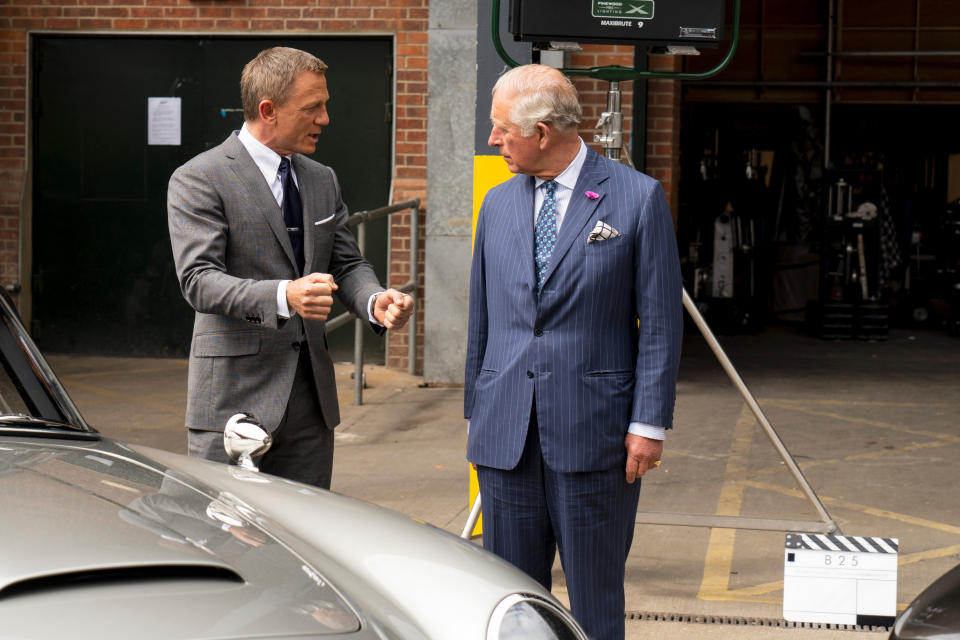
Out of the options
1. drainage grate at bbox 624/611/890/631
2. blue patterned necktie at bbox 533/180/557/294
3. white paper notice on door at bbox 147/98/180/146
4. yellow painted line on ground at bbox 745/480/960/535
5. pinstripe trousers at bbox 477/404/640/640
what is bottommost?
drainage grate at bbox 624/611/890/631

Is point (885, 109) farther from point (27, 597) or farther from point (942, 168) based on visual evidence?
point (27, 597)

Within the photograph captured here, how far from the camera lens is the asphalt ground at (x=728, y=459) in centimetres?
480

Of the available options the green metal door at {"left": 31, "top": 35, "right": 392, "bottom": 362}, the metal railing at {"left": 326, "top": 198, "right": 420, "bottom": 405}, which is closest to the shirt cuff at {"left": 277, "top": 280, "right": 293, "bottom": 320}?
the metal railing at {"left": 326, "top": 198, "right": 420, "bottom": 405}

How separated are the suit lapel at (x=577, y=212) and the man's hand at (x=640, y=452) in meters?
0.49

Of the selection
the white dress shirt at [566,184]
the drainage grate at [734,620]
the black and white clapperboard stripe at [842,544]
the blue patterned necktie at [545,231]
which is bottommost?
the drainage grate at [734,620]

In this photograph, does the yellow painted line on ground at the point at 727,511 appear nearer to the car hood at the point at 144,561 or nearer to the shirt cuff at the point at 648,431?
the shirt cuff at the point at 648,431

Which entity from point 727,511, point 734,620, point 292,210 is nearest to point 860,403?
point 727,511

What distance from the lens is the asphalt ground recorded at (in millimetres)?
4797

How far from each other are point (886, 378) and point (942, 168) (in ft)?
27.1

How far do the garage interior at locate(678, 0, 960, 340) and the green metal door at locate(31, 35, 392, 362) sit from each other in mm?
6466

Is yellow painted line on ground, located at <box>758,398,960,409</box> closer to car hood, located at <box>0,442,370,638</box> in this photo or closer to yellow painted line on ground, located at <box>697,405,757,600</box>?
yellow painted line on ground, located at <box>697,405,757,600</box>

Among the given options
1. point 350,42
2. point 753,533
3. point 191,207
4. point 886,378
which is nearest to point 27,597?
point 191,207

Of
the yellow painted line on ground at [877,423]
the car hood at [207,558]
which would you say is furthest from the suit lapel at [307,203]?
the yellow painted line on ground at [877,423]

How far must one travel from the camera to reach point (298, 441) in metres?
3.55
